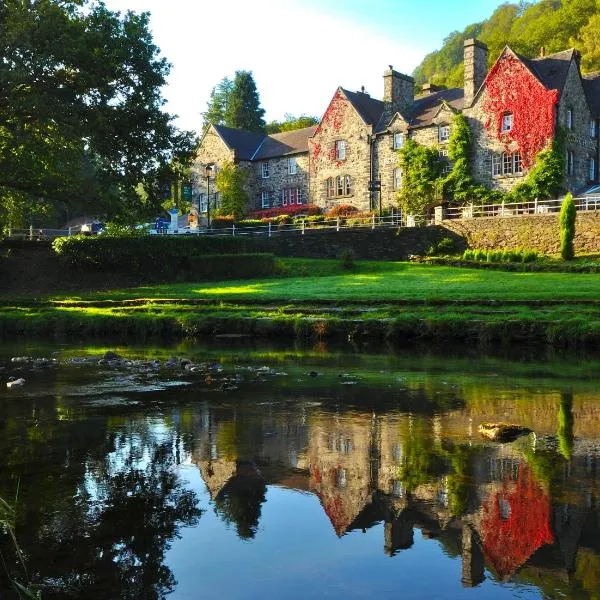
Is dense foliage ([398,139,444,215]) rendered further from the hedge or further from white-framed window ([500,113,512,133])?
the hedge

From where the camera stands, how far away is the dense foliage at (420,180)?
56.8 m

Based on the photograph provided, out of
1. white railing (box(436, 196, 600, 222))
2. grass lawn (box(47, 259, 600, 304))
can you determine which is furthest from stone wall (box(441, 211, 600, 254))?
grass lawn (box(47, 259, 600, 304))

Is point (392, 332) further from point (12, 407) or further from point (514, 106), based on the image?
point (514, 106)

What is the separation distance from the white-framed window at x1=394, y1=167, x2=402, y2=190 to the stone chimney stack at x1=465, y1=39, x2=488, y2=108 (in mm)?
8149

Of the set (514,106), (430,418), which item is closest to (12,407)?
(430,418)

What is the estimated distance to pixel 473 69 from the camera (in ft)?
185

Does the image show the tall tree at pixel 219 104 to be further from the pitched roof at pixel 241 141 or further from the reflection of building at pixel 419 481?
the reflection of building at pixel 419 481

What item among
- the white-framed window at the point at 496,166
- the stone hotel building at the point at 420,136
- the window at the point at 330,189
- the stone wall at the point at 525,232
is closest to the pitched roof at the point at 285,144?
the stone hotel building at the point at 420,136

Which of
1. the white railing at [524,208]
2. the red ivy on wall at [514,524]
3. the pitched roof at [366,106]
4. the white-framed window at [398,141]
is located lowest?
the red ivy on wall at [514,524]

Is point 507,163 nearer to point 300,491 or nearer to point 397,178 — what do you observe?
point 397,178

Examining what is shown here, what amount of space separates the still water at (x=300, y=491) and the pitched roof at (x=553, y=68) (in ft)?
145

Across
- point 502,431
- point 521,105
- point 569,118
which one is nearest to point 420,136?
point 521,105

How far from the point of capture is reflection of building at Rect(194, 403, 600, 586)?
656 centimetres

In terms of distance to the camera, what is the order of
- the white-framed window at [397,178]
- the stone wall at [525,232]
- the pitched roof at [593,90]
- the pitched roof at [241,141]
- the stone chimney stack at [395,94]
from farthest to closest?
the pitched roof at [241,141], the stone chimney stack at [395,94], the white-framed window at [397,178], the pitched roof at [593,90], the stone wall at [525,232]
